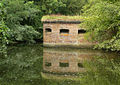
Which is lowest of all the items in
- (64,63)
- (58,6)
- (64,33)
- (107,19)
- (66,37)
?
(66,37)

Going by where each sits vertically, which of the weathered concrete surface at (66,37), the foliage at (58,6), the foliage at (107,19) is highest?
the foliage at (107,19)

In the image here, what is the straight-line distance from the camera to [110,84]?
7.13 metres

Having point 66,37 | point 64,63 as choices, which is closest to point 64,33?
point 66,37

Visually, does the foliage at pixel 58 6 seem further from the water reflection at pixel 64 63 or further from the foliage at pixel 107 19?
the foliage at pixel 107 19

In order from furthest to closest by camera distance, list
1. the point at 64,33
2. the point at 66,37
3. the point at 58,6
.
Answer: the point at 58,6 → the point at 64,33 → the point at 66,37

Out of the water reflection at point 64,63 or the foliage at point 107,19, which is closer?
the water reflection at point 64,63

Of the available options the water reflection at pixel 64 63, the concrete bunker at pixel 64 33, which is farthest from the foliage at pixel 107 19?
the concrete bunker at pixel 64 33

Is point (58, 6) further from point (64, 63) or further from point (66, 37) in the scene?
point (64, 63)

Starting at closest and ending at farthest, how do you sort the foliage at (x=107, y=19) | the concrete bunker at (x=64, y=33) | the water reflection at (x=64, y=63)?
the water reflection at (x=64, y=63) < the foliage at (x=107, y=19) < the concrete bunker at (x=64, y=33)

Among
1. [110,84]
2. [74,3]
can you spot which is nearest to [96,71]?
[110,84]

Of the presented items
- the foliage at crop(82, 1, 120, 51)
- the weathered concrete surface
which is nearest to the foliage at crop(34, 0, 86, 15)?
the weathered concrete surface

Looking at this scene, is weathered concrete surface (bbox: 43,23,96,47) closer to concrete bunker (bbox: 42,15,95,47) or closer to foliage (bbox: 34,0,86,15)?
concrete bunker (bbox: 42,15,95,47)

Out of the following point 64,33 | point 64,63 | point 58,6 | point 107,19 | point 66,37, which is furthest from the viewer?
point 58,6

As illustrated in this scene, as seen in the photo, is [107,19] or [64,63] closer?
[107,19]
